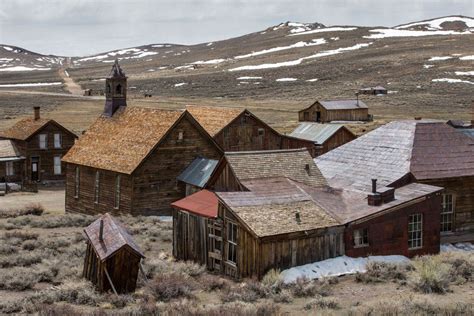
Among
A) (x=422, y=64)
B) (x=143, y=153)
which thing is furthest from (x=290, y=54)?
(x=143, y=153)

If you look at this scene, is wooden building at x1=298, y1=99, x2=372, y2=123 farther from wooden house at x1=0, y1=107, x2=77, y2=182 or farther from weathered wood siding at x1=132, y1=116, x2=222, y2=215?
weathered wood siding at x1=132, y1=116, x2=222, y2=215

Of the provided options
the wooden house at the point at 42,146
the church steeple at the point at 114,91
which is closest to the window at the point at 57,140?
the wooden house at the point at 42,146

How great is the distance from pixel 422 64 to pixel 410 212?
106 metres

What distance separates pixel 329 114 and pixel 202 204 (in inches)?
1934

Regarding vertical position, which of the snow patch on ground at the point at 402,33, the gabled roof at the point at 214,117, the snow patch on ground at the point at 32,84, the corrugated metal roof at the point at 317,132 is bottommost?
the corrugated metal roof at the point at 317,132

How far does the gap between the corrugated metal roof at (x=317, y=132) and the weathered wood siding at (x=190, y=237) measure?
24299 millimetres

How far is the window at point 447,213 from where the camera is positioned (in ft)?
76.7

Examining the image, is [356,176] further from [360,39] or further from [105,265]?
[360,39]

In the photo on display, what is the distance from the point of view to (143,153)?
2969 centimetres

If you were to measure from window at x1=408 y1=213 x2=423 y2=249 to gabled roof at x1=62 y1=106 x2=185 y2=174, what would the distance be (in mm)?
13077

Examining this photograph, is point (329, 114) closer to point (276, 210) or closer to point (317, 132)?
point (317, 132)

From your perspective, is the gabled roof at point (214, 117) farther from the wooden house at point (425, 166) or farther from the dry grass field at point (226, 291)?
the dry grass field at point (226, 291)

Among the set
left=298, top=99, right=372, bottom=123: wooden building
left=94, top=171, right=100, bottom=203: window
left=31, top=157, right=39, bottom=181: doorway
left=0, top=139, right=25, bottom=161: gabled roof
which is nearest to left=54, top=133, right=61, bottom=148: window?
left=31, top=157, right=39, bottom=181: doorway

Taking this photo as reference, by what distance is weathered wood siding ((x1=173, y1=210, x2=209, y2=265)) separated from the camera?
2036 cm
